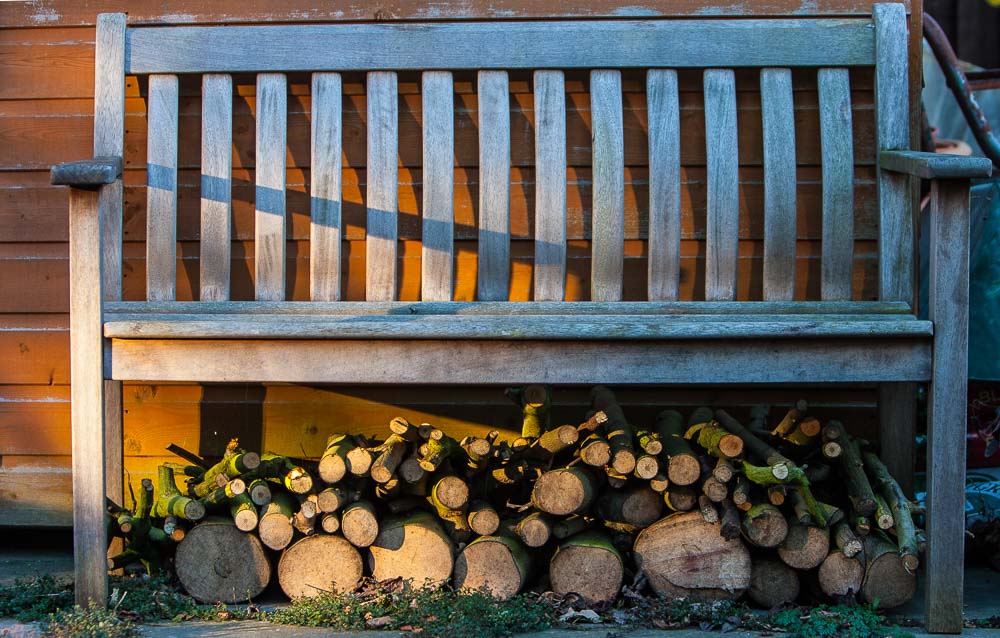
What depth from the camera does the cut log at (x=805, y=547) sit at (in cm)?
283

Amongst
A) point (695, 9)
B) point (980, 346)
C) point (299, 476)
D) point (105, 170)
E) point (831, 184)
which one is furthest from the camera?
point (980, 346)

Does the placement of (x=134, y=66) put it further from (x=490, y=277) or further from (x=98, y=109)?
(x=490, y=277)

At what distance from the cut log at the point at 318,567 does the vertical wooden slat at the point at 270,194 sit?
29.1 inches

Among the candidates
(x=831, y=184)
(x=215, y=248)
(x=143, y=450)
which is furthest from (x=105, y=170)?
(x=831, y=184)

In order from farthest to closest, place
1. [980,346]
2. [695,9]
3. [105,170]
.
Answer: [980,346], [695,9], [105,170]

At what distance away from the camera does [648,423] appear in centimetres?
348

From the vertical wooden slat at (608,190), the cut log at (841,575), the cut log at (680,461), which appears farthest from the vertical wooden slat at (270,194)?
the cut log at (841,575)

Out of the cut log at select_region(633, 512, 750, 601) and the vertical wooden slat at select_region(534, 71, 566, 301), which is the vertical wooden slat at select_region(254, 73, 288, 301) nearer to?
the vertical wooden slat at select_region(534, 71, 566, 301)

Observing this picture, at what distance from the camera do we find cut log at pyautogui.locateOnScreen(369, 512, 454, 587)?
2939 mm

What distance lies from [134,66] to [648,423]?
1.97 metres

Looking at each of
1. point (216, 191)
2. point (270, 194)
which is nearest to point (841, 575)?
point (270, 194)

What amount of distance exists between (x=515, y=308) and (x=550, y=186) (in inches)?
16.0

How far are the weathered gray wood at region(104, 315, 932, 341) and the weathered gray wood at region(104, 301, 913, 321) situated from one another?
266 mm

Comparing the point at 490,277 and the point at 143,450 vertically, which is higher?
the point at 490,277
